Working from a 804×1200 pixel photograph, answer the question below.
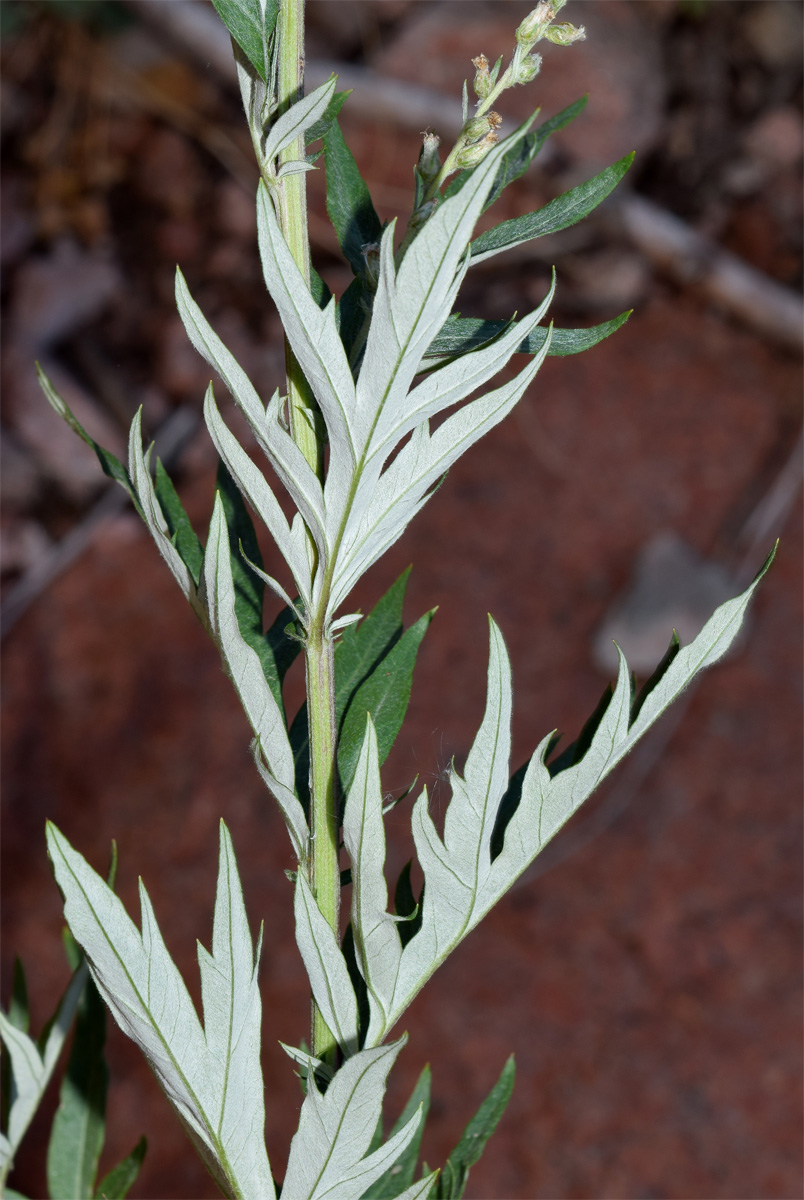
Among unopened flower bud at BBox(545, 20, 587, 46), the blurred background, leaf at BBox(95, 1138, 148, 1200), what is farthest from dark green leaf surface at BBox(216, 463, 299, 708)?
the blurred background

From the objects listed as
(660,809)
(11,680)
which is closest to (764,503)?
(660,809)

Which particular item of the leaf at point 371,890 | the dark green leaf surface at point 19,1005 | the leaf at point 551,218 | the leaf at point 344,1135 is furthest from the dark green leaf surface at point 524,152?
the dark green leaf surface at point 19,1005

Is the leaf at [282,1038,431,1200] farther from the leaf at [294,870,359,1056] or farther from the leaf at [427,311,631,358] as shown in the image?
the leaf at [427,311,631,358]

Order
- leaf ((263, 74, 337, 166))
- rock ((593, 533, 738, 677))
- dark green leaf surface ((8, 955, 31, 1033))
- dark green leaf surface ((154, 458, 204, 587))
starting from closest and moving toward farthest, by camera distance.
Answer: leaf ((263, 74, 337, 166))
dark green leaf surface ((154, 458, 204, 587))
dark green leaf surface ((8, 955, 31, 1033))
rock ((593, 533, 738, 677))

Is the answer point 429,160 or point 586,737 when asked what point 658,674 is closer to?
point 586,737

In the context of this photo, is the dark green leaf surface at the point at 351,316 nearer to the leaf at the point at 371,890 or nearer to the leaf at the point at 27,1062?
the leaf at the point at 371,890

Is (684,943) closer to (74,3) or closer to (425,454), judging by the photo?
(425,454)
